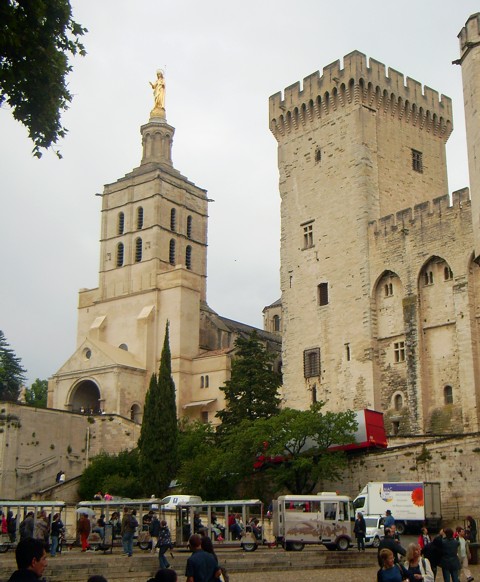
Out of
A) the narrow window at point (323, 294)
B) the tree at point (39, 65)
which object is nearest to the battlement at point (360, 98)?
the narrow window at point (323, 294)

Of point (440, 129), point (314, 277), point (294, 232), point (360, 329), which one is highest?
point (440, 129)

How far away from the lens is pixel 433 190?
4653 cm

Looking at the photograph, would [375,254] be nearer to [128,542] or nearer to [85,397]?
[128,542]

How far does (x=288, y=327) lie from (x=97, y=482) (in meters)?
12.4

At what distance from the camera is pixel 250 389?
44.7 m

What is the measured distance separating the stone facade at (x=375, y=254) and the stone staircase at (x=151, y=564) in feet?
49.7

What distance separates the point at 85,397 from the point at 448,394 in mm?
29212

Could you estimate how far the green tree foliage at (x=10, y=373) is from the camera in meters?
72.2

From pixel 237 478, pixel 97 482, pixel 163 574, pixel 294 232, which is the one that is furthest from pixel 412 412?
pixel 163 574

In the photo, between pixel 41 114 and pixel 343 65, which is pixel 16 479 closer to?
pixel 343 65

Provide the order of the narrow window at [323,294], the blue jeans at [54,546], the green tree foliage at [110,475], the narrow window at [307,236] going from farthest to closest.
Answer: the narrow window at [307,236], the narrow window at [323,294], the green tree foliage at [110,475], the blue jeans at [54,546]

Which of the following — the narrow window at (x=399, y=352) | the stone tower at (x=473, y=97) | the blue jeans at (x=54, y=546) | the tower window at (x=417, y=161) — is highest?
the tower window at (x=417, y=161)

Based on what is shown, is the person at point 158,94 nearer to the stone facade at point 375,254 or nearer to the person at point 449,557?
the stone facade at point 375,254

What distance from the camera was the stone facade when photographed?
38.2 meters
